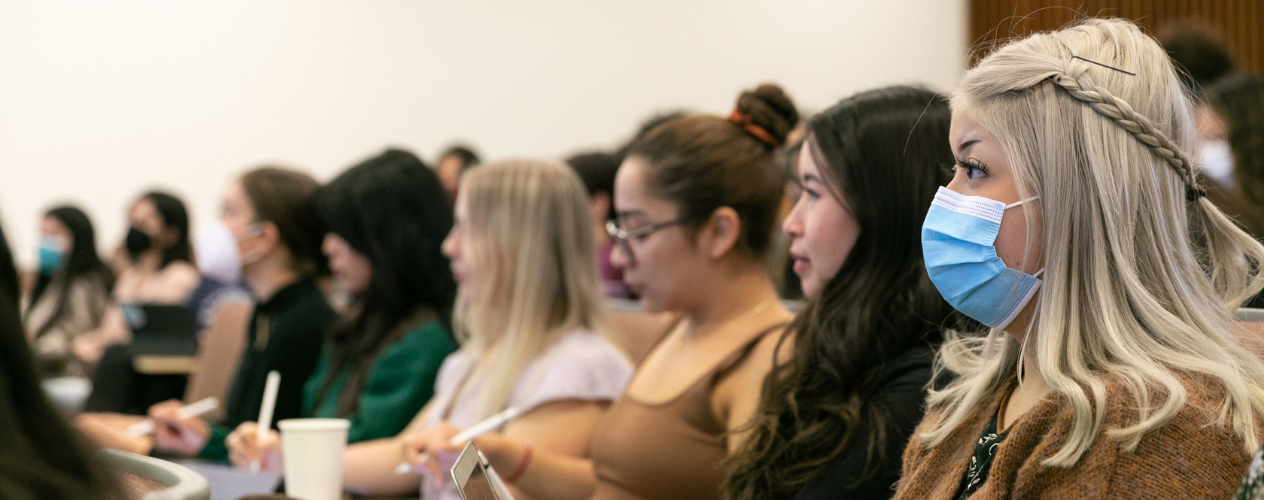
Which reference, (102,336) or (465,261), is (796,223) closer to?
(465,261)

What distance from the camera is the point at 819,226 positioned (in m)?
1.42

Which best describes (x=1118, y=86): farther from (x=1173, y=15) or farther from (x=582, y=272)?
(x=1173, y=15)

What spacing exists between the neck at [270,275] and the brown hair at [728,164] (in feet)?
4.78

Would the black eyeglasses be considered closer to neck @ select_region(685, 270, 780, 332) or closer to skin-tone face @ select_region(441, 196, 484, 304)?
neck @ select_region(685, 270, 780, 332)

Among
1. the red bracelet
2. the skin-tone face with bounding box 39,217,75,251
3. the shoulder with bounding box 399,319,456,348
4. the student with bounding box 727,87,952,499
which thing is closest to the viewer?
the student with bounding box 727,87,952,499

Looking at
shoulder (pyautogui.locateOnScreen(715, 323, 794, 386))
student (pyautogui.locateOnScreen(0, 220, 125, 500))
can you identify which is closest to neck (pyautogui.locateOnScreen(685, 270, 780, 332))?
shoulder (pyautogui.locateOnScreen(715, 323, 794, 386))

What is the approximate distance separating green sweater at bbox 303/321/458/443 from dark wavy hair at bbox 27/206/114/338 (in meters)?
3.07

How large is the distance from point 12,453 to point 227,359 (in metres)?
2.72

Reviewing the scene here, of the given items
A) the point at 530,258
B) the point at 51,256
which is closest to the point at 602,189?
the point at 530,258

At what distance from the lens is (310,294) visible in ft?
9.32

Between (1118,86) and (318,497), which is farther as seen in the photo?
(318,497)

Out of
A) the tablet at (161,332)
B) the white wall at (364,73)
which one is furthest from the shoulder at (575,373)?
the white wall at (364,73)

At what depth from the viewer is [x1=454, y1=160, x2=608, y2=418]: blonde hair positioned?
2053mm

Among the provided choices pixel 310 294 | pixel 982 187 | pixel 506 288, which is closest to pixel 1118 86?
pixel 982 187
